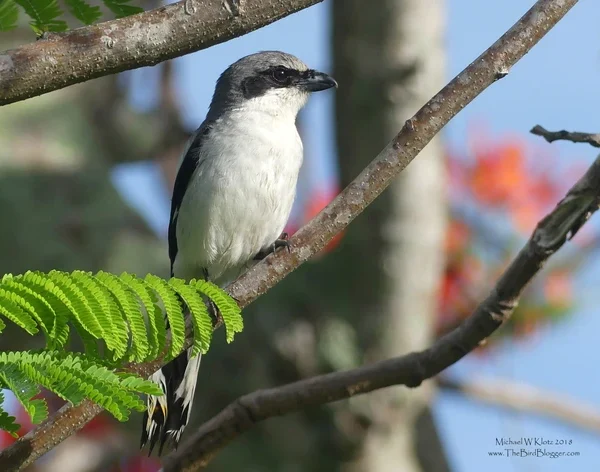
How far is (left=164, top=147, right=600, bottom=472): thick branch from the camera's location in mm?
3205

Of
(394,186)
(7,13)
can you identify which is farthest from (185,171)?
(7,13)

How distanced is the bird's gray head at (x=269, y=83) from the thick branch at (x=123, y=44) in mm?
3168

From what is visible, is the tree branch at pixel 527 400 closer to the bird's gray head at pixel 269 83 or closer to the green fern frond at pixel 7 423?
the bird's gray head at pixel 269 83

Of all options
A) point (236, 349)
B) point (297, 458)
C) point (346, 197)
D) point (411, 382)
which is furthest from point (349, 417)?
point (346, 197)

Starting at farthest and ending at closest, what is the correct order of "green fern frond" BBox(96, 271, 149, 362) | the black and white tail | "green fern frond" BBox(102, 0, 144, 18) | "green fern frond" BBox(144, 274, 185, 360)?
the black and white tail, "green fern frond" BBox(102, 0, 144, 18), "green fern frond" BBox(144, 274, 185, 360), "green fern frond" BBox(96, 271, 149, 362)

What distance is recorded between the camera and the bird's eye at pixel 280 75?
6020 mm

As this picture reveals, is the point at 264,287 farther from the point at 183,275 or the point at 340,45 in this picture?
the point at 340,45

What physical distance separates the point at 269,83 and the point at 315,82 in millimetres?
302

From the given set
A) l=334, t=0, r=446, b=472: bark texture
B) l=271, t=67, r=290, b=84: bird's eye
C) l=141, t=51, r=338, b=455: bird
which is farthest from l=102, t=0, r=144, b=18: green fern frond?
l=334, t=0, r=446, b=472: bark texture

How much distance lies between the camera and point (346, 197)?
3119 mm

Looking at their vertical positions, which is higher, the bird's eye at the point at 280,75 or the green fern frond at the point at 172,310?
the green fern frond at the point at 172,310

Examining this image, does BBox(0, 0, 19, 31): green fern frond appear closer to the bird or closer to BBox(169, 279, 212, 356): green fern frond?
BBox(169, 279, 212, 356): green fern frond

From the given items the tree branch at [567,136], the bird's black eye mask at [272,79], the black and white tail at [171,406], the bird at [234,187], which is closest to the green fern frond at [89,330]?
the black and white tail at [171,406]

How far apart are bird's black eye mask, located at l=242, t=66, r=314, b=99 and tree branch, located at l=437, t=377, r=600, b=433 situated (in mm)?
3078
